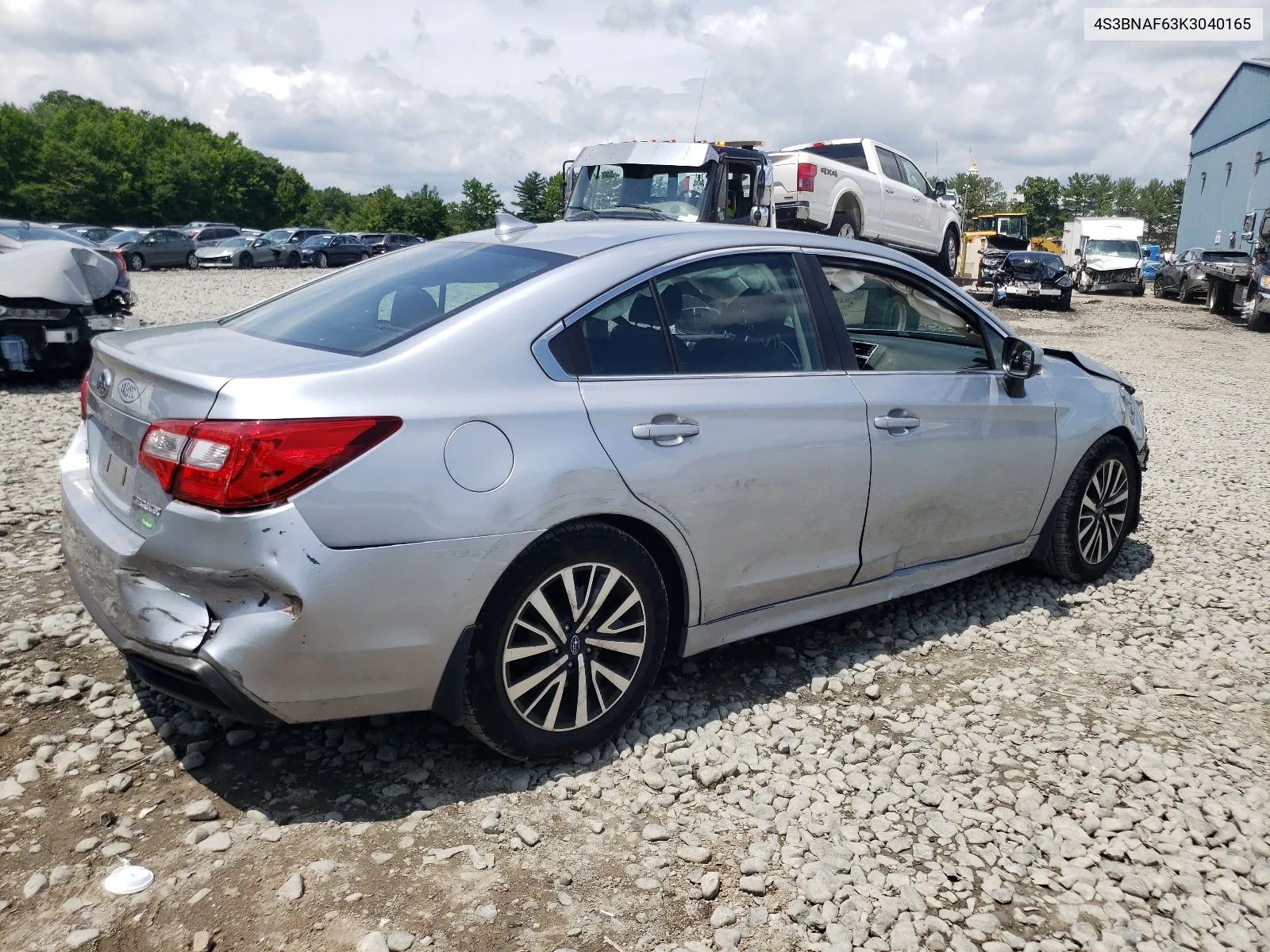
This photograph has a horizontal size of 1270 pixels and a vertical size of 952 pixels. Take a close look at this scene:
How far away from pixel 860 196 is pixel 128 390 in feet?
48.4

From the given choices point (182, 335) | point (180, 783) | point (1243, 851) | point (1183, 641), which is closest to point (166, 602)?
point (180, 783)

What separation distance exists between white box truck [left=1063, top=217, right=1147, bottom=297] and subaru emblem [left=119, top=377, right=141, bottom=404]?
31669 millimetres

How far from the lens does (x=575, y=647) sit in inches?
125

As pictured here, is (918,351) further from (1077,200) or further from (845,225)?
(1077,200)

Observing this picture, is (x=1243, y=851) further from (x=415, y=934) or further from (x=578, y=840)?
(x=415, y=934)

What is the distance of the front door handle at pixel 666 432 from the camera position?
10.5 feet

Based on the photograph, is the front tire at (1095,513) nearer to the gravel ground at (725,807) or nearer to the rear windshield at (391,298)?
the gravel ground at (725,807)

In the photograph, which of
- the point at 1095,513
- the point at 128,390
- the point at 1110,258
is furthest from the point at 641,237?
the point at 1110,258

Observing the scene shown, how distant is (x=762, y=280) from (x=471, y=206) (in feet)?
241

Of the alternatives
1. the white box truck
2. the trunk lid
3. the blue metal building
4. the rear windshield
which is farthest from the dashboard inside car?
the blue metal building

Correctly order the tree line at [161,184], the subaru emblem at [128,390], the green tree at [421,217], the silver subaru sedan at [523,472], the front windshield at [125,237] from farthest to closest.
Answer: the green tree at [421,217] < the tree line at [161,184] < the front windshield at [125,237] < the subaru emblem at [128,390] < the silver subaru sedan at [523,472]

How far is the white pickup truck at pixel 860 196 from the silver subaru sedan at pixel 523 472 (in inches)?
441

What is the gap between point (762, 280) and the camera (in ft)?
12.4

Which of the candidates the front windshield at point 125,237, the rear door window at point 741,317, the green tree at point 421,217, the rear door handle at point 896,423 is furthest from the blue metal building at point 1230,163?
the green tree at point 421,217
